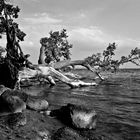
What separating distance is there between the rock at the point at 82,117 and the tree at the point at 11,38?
478 inches

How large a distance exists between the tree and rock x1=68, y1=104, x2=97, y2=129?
12.1m

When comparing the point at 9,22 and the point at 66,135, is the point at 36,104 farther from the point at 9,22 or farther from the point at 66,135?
the point at 9,22

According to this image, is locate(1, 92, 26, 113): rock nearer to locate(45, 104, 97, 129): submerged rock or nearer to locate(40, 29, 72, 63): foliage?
locate(45, 104, 97, 129): submerged rock

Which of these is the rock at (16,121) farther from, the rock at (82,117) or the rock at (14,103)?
the rock at (82,117)

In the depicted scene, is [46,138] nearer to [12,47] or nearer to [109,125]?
[109,125]

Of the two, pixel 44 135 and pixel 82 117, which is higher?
pixel 82 117

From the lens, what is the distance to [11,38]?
21109 mm

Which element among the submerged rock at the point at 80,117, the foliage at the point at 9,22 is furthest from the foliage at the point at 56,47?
the submerged rock at the point at 80,117

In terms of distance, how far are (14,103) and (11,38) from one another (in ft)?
41.1

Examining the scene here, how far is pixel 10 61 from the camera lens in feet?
65.6

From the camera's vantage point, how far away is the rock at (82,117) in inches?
349

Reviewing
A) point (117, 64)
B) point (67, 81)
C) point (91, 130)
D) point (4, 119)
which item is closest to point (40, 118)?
point (4, 119)

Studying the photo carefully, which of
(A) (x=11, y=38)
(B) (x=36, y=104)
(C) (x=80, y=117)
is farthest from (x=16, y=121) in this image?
(A) (x=11, y=38)

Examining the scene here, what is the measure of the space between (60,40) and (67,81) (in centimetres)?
1286
